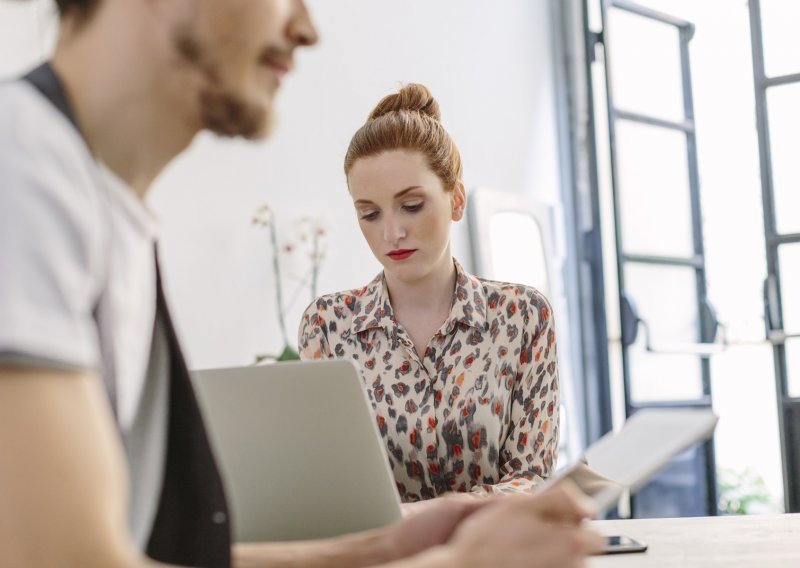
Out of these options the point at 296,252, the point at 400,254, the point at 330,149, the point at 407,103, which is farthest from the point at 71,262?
the point at 330,149

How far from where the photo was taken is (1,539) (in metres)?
0.52

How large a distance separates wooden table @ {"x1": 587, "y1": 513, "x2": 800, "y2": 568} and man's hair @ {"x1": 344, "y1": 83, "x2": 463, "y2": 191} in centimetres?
83

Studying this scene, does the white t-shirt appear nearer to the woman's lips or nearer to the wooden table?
the wooden table

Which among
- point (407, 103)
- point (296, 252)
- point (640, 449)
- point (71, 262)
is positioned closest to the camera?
point (71, 262)

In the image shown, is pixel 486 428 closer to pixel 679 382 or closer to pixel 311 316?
pixel 311 316

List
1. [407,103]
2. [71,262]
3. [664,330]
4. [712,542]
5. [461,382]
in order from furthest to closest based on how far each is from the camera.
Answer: [664,330] → [407,103] → [461,382] → [712,542] → [71,262]

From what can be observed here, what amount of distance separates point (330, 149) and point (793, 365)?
2.21 meters

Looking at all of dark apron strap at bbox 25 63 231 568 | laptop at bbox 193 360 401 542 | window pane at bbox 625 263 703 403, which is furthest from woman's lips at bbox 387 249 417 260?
window pane at bbox 625 263 703 403

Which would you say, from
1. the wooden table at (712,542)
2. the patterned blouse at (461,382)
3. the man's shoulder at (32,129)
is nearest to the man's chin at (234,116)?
the man's shoulder at (32,129)

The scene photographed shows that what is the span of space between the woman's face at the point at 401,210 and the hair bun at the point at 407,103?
0.17m

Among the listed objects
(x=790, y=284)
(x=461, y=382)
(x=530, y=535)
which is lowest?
(x=530, y=535)

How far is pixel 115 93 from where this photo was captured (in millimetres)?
661

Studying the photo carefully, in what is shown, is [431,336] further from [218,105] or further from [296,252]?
[218,105]

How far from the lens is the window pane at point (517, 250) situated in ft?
13.5
